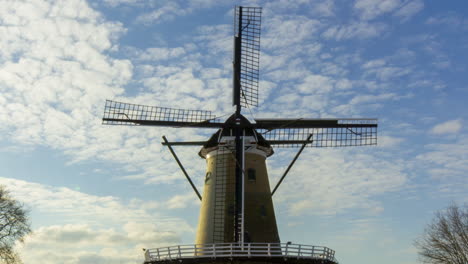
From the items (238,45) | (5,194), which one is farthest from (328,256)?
(5,194)

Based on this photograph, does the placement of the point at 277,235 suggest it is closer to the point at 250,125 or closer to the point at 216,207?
the point at 216,207

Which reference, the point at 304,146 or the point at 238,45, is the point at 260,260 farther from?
the point at 238,45

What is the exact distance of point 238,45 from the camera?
2867 centimetres

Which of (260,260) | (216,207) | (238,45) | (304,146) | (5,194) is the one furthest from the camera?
(5,194)

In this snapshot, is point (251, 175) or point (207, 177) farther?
point (207, 177)

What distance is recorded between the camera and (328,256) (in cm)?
2197

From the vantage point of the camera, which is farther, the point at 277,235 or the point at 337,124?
the point at 337,124

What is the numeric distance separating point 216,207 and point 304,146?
20.6 feet

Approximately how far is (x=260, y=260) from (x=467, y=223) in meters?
22.7

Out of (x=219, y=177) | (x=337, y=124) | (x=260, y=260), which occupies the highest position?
(x=337, y=124)

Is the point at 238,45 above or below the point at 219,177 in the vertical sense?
above

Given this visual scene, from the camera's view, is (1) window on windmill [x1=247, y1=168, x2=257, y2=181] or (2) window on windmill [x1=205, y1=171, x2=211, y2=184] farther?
(2) window on windmill [x1=205, y1=171, x2=211, y2=184]

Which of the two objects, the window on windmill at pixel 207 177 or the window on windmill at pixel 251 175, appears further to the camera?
the window on windmill at pixel 207 177

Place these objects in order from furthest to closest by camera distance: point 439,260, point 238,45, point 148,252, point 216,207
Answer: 1. point 439,260
2. point 238,45
3. point 216,207
4. point 148,252
